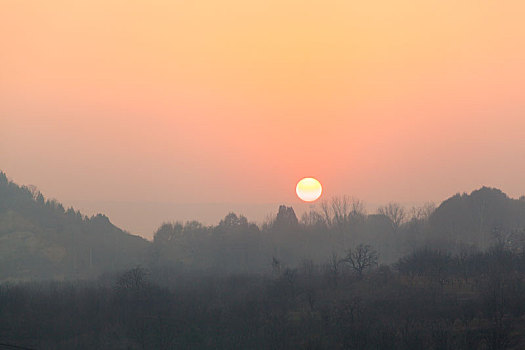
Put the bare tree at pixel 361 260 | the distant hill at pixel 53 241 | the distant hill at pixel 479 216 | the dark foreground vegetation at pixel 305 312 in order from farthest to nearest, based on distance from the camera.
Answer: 1. the distant hill at pixel 53 241
2. the distant hill at pixel 479 216
3. the bare tree at pixel 361 260
4. the dark foreground vegetation at pixel 305 312

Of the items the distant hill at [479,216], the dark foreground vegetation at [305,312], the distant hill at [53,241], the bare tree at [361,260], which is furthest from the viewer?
the distant hill at [53,241]

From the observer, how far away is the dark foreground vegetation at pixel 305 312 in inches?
1262

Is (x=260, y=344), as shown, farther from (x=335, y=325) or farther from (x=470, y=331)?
(x=470, y=331)

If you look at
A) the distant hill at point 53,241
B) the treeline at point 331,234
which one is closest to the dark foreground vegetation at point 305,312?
the treeline at point 331,234

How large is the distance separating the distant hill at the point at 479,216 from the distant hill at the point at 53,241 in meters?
45.1

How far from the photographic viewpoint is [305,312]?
134 feet

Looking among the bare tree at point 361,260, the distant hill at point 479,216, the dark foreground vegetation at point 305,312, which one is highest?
the distant hill at point 479,216

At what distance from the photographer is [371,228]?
338ft

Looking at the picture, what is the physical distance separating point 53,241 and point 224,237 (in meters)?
28.2

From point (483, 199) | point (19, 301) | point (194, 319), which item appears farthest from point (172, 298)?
point (483, 199)

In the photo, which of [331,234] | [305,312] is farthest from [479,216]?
[305,312]

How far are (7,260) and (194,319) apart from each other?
64.0 meters

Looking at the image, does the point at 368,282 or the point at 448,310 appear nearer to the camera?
the point at 448,310

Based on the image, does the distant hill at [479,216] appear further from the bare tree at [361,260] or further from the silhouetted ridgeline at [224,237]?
the bare tree at [361,260]
